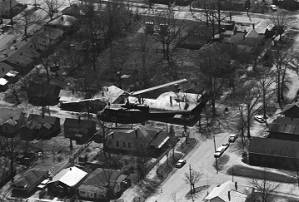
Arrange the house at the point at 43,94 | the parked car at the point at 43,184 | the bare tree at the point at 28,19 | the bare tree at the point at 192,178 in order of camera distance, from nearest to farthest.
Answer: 1. the bare tree at the point at 192,178
2. the parked car at the point at 43,184
3. the house at the point at 43,94
4. the bare tree at the point at 28,19

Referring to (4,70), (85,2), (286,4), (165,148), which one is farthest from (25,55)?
(286,4)

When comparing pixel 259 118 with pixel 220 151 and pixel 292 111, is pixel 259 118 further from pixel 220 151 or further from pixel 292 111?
pixel 220 151

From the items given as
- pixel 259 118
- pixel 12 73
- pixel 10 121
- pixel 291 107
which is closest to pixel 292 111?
pixel 291 107

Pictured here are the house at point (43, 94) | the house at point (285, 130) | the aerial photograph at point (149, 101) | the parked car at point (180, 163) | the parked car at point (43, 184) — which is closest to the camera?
the aerial photograph at point (149, 101)

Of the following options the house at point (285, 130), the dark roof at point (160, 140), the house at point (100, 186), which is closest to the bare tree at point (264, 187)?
the house at point (285, 130)

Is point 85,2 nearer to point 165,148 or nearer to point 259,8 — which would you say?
point 259,8

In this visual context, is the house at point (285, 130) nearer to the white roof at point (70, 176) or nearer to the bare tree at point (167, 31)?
the white roof at point (70, 176)
